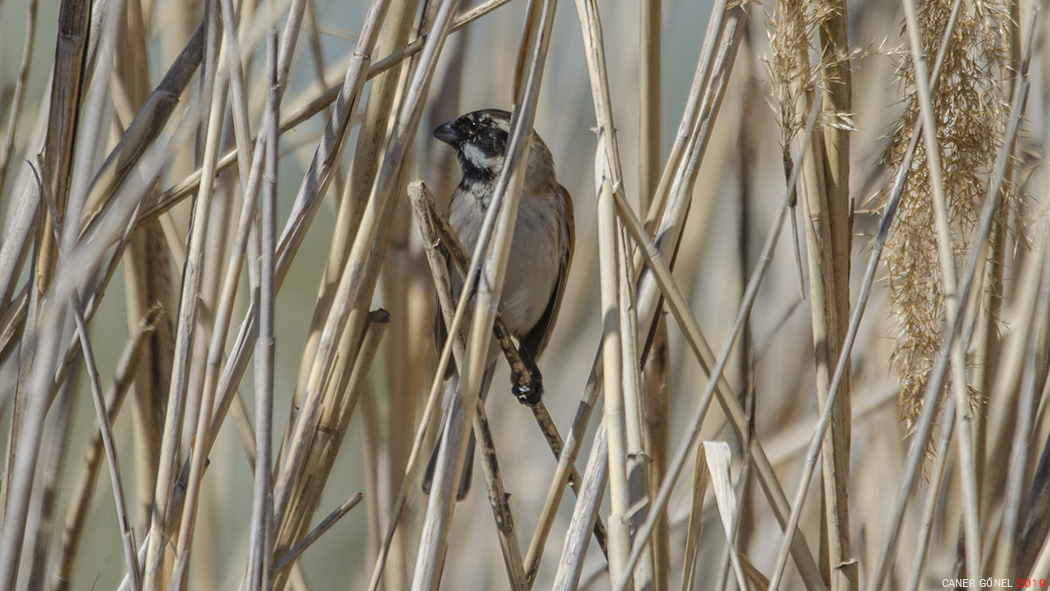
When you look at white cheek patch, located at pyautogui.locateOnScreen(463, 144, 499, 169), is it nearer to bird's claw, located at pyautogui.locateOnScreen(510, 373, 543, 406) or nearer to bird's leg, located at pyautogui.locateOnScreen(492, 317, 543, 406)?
bird's leg, located at pyautogui.locateOnScreen(492, 317, 543, 406)

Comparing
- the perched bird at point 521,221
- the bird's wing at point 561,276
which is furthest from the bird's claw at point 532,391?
the bird's wing at point 561,276

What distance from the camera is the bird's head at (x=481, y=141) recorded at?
2.03m

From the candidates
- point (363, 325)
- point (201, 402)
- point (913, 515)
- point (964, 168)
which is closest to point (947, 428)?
point (964, 168)

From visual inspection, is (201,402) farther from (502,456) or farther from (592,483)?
(502,456)

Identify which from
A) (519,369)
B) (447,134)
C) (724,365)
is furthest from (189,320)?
(447,134)

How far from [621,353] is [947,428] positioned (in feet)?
1.31

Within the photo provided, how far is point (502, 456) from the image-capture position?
221cm

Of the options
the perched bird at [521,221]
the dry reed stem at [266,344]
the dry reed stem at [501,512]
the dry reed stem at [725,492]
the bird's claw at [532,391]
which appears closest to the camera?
the dry reed stem at [266,344]

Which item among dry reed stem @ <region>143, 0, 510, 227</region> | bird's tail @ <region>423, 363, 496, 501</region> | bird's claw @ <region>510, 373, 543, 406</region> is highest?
dry reed stem @ <region>143, 0, 510, 227</region>

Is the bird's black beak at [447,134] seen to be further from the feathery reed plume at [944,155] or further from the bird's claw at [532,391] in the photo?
the feathery reed plume at [944,155]

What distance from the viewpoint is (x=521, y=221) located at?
227 centimetres

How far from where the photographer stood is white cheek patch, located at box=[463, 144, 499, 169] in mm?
2152

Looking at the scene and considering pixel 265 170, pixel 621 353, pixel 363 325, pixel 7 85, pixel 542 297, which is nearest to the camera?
pixel 265 170

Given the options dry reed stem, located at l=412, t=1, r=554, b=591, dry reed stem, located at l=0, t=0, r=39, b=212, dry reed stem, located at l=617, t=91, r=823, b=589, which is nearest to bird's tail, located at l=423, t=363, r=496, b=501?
dry reed stem, located at l=412, t=1, r=554, b=591
